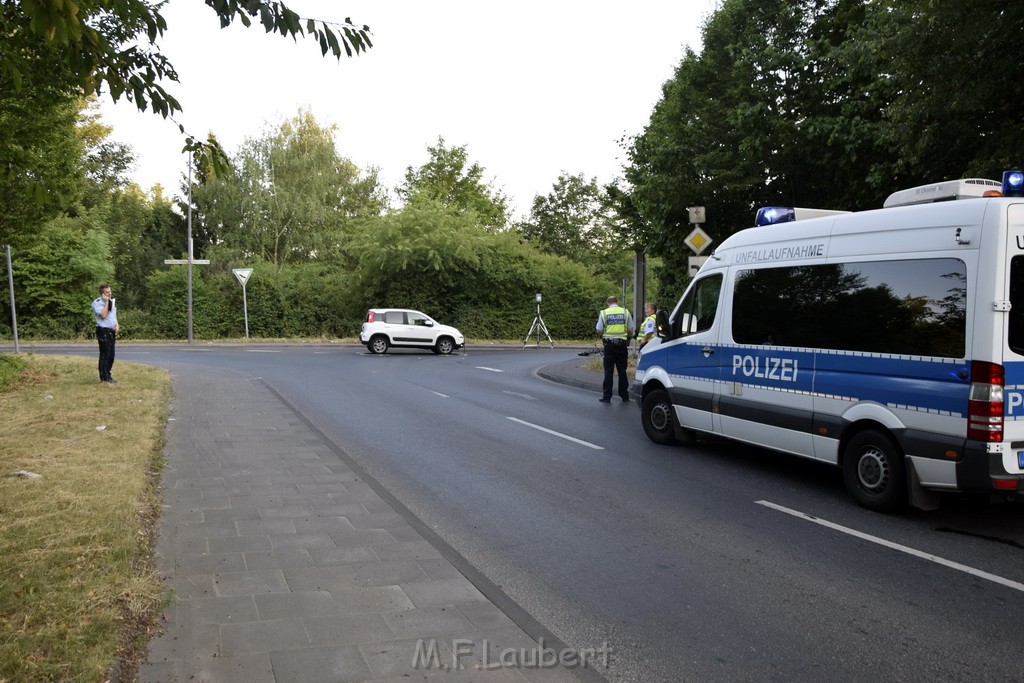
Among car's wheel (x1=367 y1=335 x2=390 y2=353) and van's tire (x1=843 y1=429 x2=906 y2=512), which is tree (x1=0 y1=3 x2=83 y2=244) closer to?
van's tire (x1=843 y1=429 x2=906 y2=512)

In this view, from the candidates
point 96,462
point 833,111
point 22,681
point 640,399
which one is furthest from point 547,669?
point 833,111

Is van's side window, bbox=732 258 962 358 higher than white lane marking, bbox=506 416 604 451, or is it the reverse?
van's side window, bbox=732 258 962 358

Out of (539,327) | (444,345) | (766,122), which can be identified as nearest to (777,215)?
(766,122)

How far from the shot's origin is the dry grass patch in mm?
3742

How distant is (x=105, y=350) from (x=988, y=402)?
14.0 m

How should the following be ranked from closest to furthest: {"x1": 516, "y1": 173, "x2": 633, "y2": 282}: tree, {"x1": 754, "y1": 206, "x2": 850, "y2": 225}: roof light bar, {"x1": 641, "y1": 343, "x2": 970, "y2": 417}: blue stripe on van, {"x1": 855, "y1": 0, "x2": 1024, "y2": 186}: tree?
{"x1": 641, "y1": 343, "x2": 970, "y2": 417}: blue stripe on van < {"x1": 754, "y1": 206, "x2": 850, "y2": 225}: roof light bar < {"x1": 855, "y1": 0, "x2": 1024, "y2": 186}: tree < {"x1": 516, "y1": 173, "x2": 633, "y2": 282}: tree

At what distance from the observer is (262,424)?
11.2 m

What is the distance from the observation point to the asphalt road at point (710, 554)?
411cm

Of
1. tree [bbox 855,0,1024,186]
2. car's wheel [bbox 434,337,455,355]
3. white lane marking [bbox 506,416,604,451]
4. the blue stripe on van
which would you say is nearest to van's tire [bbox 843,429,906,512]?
the blue stripe on van

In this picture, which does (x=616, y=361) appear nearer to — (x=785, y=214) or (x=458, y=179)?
(x=785, y=214)

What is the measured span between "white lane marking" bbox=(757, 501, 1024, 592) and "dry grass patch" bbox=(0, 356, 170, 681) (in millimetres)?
4909

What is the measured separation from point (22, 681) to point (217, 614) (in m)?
1.05

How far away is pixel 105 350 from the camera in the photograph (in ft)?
48.1

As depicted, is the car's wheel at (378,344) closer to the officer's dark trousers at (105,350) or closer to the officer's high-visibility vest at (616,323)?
the officer's dark trousers at (105,350)
